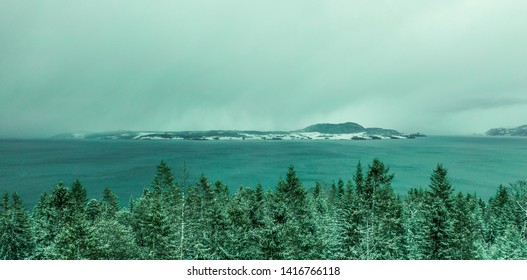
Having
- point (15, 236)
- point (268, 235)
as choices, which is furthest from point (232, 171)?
point (268, 235)

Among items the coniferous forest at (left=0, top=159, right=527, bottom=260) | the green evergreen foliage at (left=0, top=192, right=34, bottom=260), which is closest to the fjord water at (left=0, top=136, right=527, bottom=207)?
the green evergreen foliage at (left=0, top=192, right=34, bottom=260)

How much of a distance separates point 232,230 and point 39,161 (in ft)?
345

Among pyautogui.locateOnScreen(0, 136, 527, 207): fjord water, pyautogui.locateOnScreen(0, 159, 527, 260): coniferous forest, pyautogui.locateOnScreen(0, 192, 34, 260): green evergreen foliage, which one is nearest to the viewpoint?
pyautogui.locateOnScreen(0, 159, 527, 260): coniferous forest

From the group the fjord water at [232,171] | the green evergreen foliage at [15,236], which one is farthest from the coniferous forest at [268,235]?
the fjord water at [232,171]

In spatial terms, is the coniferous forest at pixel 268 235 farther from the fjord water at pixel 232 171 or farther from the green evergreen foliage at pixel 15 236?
the fjord water at pixel 232 171

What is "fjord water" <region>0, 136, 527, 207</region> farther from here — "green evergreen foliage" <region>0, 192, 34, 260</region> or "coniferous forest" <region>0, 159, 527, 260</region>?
"coniferous forest" <region>0, 159, 527, 260</region>

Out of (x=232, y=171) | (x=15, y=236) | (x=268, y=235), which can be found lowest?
(x=232, y=171)

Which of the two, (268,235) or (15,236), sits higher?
(268,235)

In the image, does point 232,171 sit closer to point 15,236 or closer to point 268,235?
point 15,236

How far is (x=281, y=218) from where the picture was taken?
1355cm

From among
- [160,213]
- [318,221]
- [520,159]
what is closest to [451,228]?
[318,221]
